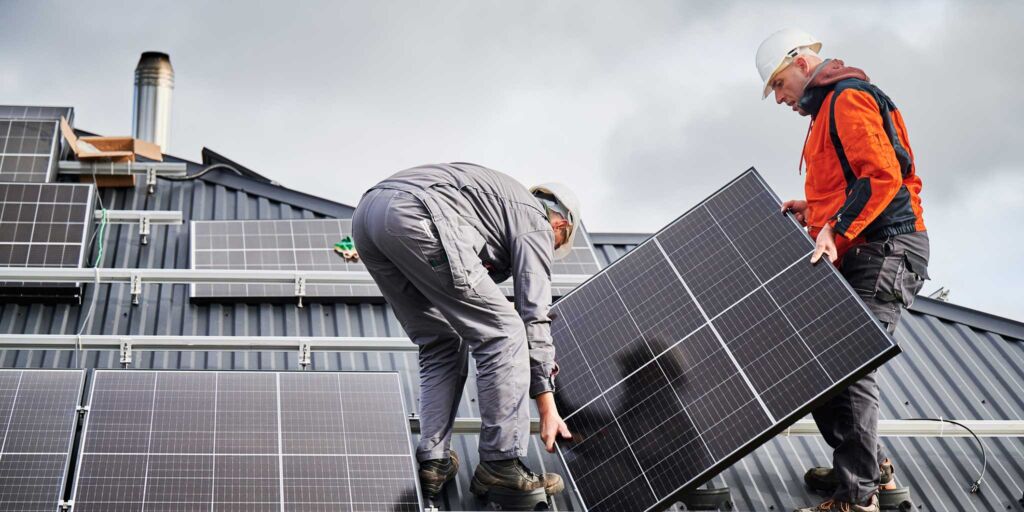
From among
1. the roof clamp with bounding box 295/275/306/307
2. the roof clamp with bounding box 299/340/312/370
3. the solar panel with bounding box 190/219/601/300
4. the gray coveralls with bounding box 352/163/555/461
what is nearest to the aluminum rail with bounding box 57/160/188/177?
the solar panel with bounding box 190/219/601/300

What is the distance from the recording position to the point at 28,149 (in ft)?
41.4

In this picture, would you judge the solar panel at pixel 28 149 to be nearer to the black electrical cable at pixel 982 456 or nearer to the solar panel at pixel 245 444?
the solar panel at pixel 245 444

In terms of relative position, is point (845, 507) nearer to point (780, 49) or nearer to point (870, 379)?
point (870, 379)

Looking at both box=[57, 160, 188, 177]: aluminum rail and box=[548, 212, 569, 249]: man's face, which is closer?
box=[548, 212, 569, 249]: man's face

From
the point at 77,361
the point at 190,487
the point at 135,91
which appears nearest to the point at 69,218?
the point at 77,361

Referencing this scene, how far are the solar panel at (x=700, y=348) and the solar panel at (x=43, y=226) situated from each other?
16.6 ft

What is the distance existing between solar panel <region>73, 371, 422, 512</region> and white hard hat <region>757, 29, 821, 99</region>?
3.12 metres

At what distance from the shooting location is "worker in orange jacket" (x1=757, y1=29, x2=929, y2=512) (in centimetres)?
712

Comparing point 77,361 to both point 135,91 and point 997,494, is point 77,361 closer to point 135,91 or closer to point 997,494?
point 997,494

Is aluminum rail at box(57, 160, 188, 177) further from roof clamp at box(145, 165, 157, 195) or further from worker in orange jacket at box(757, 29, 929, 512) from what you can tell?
worker in orange jacket at box(757, 29, 929, 512)

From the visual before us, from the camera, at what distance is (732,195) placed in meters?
8.09

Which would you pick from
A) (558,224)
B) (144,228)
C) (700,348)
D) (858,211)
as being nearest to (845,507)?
(700,348)

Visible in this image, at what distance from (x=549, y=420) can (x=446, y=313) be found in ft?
2.90

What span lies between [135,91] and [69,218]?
31.6 feet
